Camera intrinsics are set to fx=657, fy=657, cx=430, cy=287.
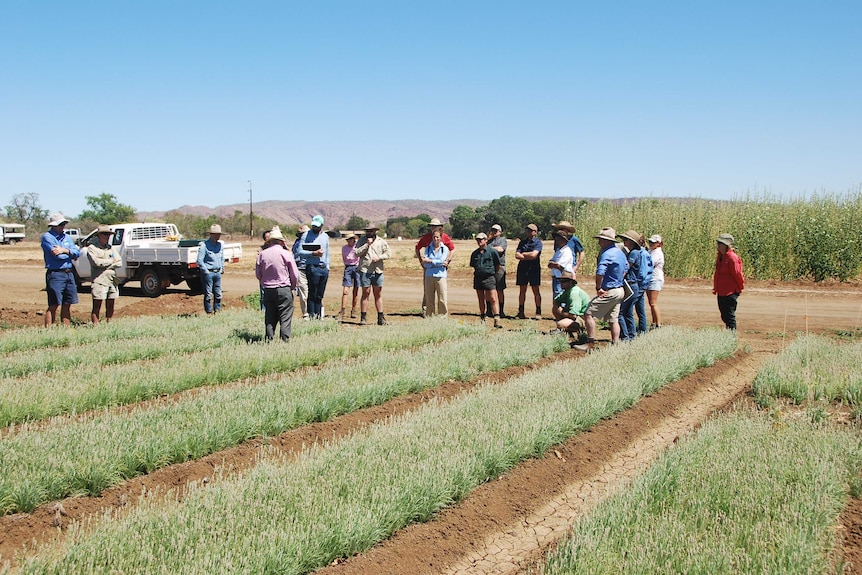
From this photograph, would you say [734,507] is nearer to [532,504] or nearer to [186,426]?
[532,504]

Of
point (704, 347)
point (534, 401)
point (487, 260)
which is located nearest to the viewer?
point (534, 401)

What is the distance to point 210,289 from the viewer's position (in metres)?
13.5

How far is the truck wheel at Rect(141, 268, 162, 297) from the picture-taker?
18.6 metres

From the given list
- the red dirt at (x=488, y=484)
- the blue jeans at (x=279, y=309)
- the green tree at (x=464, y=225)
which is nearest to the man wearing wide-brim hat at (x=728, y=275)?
the red dirt at (x=488, y=484)

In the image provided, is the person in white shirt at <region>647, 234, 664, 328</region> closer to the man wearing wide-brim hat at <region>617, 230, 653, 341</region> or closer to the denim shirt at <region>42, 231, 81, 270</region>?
the man wearing wide-brim hat at <region>617, 230, 653, 341</region>

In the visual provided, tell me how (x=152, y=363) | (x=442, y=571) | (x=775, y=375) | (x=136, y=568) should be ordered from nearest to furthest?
(x=136, y=568) < (x=442, y=571) < (x=775, y=375) < (x=152, y=363)

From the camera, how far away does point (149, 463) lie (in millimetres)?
5078

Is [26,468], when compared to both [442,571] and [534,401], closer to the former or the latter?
[442,571]

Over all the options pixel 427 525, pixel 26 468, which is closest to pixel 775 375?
pixel 427 525

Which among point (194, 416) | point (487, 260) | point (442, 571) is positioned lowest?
point (442, 571)

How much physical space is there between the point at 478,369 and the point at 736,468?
425 centimetres

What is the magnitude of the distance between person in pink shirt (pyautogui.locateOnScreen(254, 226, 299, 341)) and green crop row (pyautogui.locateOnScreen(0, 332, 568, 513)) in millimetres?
1593

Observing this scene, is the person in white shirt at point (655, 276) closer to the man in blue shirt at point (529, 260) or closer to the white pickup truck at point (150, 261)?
the man in blue shirt at point (529, 260)

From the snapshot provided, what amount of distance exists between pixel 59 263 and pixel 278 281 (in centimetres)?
420
